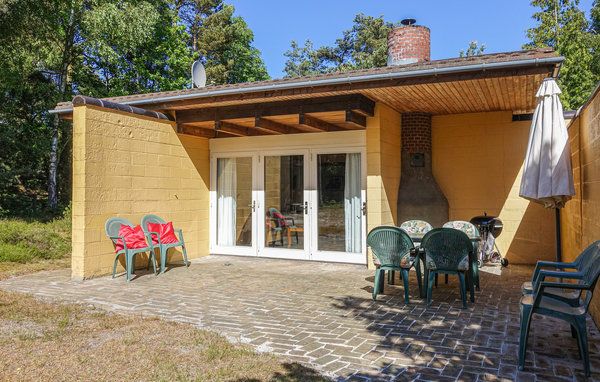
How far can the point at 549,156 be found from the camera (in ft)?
15.3

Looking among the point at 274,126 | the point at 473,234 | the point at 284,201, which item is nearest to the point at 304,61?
the point at 274,126

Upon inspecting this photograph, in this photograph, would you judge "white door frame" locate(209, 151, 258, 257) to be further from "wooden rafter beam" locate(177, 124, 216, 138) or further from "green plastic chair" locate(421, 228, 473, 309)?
"green plastic chair" locate(421, 228, 473, 309)

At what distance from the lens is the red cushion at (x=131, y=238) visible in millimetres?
6227

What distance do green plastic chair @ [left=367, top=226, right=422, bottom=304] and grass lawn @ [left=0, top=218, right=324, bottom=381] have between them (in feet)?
7.20

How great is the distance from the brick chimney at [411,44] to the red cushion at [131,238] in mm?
6179

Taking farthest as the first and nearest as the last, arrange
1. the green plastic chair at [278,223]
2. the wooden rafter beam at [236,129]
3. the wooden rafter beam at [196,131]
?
the green plastic chair at [278,223], the wooden rafter beam at [196,131], the wooden rafter beam at [236,129]

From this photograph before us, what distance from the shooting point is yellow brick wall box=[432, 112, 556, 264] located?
790 cm

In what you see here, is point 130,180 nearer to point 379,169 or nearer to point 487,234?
point 379,169

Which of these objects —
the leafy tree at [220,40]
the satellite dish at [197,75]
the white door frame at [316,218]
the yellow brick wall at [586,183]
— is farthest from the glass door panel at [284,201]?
the leafy tree at [220,40]

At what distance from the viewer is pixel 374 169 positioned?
7.25 m

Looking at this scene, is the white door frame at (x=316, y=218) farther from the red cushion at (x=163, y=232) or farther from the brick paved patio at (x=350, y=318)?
the red cushion at (x=163, y=232)

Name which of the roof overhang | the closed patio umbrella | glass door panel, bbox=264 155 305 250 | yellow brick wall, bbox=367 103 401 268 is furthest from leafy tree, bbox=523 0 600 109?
the closed patio umbrella

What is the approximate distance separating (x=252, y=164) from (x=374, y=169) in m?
2.67

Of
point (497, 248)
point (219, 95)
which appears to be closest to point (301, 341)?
point (219, 95)
